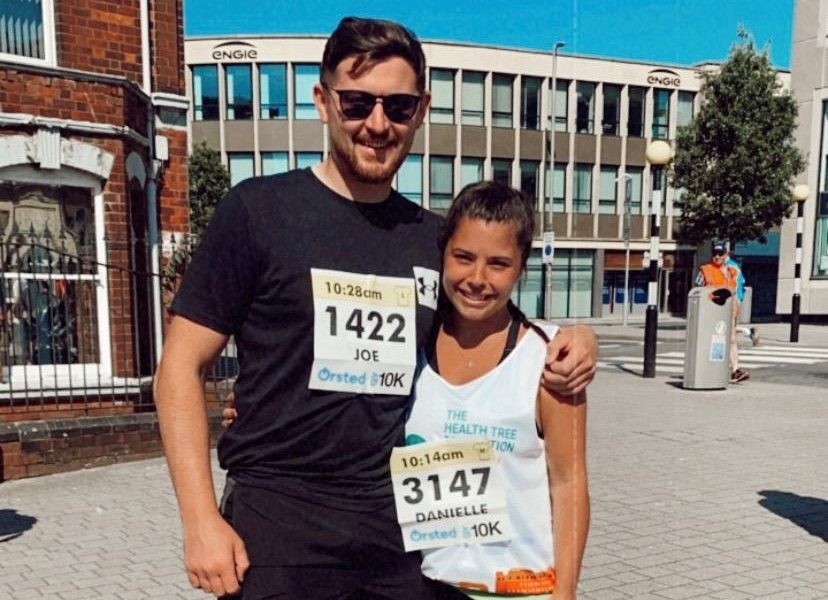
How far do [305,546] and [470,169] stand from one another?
31.4 meters

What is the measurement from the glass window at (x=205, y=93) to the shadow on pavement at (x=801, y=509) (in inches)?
1227

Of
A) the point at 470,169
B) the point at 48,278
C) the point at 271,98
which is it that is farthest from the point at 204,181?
the point at 48,278

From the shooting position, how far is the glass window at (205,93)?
31984 mm

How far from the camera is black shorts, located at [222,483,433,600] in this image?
1.71 m

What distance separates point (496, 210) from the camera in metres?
1.88

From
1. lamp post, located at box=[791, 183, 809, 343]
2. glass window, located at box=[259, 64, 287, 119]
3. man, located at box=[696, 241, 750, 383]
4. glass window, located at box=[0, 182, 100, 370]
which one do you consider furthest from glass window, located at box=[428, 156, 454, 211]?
glass window, located at box=[0, 182, 100, 370]

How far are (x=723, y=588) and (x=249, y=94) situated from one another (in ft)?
104

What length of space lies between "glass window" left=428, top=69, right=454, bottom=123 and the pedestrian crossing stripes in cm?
1885

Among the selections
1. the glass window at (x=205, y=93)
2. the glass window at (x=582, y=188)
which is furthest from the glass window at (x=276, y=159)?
the glass window at (x=582, y=188)

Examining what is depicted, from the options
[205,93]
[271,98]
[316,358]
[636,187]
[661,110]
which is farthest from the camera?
[636,187]

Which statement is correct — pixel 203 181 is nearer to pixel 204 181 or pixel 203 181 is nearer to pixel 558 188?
pixel 204 181

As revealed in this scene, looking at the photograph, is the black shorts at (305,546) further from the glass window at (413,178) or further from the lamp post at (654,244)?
the glass window at (413,178)

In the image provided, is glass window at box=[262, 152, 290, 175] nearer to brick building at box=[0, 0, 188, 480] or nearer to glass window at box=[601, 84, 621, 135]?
glass window at box=[601, 84, 621, 135]

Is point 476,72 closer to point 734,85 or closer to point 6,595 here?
point 734,85
